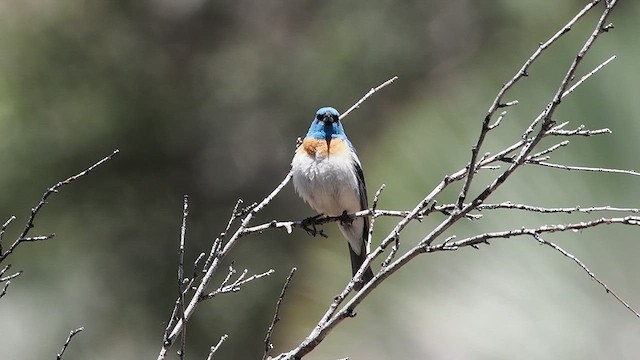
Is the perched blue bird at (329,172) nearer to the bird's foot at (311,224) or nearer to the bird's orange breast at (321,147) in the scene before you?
the bird's orange breast at (321,147)

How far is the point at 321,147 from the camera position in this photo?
5512mm

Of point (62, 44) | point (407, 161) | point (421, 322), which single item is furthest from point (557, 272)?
point (62, 44)

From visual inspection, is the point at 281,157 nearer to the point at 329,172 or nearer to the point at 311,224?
the point at 329,172

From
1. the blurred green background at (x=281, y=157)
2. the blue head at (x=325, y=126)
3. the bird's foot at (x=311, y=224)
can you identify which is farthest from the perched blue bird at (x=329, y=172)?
the blurred green background at (x=281, y=157)

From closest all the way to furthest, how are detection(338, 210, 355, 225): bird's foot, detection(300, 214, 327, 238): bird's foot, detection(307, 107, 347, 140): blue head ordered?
detection(300, 214, 327, 238): bird's foot < detection(338, 210, 355, 225): bird's foot < detection(307, 107, 347, 140): blue head

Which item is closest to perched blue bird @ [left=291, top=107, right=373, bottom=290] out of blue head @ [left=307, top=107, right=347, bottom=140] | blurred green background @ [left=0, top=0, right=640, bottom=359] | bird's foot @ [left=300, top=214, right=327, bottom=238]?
blue head @ [left=307, top=107, right=347, bottom=140]

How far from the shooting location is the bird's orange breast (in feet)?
18.0

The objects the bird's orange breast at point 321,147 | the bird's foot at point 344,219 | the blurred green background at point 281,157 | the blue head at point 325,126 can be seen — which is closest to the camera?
the bird's foot at point 344,219

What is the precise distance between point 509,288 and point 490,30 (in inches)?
192

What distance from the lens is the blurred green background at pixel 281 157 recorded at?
5332 millimetres

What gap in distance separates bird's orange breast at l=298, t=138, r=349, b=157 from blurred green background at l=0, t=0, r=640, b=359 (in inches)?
25.4

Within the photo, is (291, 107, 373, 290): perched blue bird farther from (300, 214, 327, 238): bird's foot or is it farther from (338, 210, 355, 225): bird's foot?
(300, 214, 327, 238): bird's foot

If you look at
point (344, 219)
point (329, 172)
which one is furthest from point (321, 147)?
point (344, 219)

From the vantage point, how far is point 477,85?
6.44m
